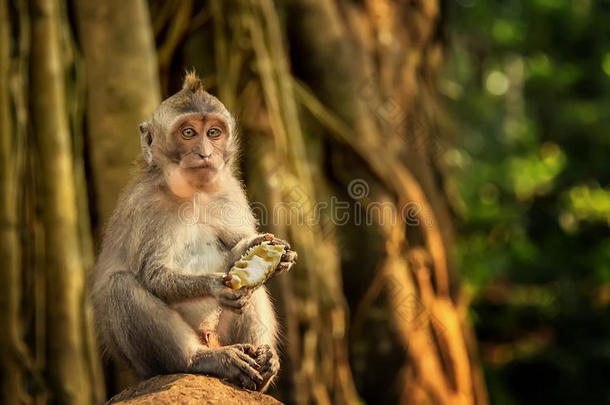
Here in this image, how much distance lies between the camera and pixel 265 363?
2742mm

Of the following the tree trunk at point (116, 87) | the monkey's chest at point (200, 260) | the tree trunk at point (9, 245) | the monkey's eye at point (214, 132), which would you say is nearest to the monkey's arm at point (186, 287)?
the monkey's chest at point (200, 260)

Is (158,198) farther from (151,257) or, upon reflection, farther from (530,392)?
(530,392)

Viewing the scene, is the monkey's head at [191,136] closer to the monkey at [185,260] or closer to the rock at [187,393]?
the monkey at [185,260]

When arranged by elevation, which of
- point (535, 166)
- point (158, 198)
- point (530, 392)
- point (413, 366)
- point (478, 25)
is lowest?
point (530, 392)

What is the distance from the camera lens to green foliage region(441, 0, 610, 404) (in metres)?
9.32

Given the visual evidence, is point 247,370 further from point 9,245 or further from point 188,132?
point 9,245

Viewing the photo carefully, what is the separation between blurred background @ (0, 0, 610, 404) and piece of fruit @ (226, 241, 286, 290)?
1.11 m

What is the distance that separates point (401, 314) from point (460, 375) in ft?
2.73

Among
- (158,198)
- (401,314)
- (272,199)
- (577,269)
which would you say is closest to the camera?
(158,198)

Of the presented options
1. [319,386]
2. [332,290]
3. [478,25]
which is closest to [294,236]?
[332,290]

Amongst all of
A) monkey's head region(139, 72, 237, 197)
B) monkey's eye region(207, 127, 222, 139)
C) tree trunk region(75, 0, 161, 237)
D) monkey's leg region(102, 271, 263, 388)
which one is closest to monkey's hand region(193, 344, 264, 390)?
monkey's leg region(102, 271, 263, 388)

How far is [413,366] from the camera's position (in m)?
6.58

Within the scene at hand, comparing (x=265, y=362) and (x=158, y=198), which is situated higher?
(x=158, y=198)

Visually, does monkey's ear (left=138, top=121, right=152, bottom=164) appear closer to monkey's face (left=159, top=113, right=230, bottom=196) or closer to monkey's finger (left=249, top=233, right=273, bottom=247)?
monkey's face (left=159, top=113, right=230, bottom=196)
